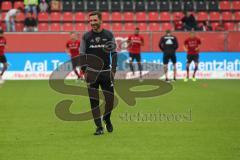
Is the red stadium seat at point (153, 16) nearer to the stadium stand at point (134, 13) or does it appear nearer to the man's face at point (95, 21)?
the stadium stand at point (134, 13)

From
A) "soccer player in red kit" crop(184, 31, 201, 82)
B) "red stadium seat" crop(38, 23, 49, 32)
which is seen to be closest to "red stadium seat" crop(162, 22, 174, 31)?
"soccer player in red kit" crop(184, 31, 201, 82)

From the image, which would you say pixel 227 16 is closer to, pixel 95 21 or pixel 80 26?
pixel 80 26

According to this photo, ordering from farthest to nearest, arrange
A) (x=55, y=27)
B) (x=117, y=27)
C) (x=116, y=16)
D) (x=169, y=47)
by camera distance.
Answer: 1. (x=116, y=16)
2. (x=117, y=27)
3. (x=55, y=27)
4. (x=169, y=47)

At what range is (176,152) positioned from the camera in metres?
9.48

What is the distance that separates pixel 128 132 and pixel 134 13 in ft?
73.3

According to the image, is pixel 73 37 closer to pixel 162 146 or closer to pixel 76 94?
pixel 76 94

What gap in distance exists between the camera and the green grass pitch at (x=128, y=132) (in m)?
9.40

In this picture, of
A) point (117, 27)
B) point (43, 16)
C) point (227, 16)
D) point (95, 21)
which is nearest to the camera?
point (95, 21)

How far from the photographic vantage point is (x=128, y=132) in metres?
11.7

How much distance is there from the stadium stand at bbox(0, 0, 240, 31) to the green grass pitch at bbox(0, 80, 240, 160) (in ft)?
44.8

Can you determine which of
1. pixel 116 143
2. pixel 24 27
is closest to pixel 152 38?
pixel 24 27

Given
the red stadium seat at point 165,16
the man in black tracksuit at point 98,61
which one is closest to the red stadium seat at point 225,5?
the red stadium seat at point 165,16

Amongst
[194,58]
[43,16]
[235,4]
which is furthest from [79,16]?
[235,4]

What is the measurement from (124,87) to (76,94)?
9.54 feet
